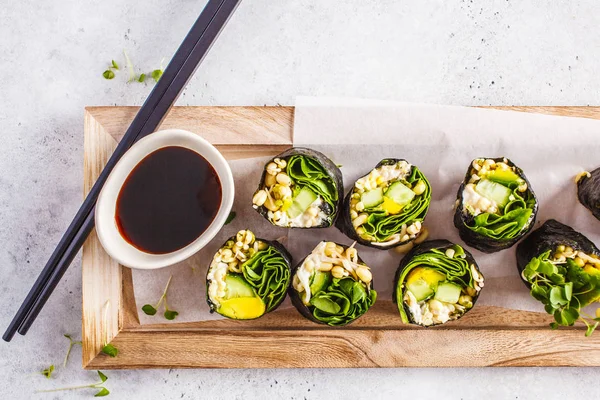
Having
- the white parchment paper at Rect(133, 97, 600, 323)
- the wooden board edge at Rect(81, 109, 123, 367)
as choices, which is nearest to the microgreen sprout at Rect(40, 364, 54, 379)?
the wooden board edge at Rect(81, 109, 123, 367)

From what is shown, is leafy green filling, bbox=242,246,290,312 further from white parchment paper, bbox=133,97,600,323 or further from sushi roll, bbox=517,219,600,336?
sushi roll, bbox=517,219,600,336

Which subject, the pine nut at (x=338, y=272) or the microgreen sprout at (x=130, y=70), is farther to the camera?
the microgreen sprout at (x=130, y=70)

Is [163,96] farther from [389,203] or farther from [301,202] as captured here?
[389,203]

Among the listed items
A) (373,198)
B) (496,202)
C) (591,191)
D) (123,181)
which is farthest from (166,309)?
(591,191)

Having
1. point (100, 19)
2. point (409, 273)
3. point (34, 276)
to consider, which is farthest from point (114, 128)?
point (409, 273)

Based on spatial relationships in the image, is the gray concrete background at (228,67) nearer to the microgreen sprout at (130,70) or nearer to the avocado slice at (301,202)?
the microgreen sprout at (130,70)

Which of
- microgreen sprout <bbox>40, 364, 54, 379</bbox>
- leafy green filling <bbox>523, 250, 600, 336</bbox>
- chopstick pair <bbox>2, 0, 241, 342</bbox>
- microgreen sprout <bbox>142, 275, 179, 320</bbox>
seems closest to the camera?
leafy green filling <bbox>523, 250, 600, 336</bbox>

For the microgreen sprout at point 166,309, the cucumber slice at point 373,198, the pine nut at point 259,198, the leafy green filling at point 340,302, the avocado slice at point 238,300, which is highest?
the cucumber slice at point 373,198

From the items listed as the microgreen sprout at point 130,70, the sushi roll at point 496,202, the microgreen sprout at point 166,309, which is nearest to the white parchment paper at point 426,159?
the microgreen sprout at point 166,309
